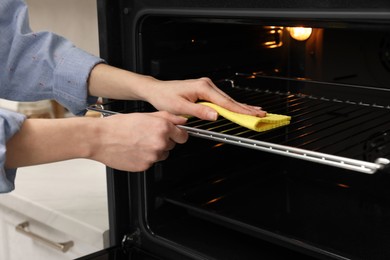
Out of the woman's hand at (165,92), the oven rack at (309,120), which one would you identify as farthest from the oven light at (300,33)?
the woman's hand at (165,92)

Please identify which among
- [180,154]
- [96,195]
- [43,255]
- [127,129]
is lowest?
[43,255]

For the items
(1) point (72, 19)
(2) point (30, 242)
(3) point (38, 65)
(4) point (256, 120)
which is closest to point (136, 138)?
(4) point (256, 120)

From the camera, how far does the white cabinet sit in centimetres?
128

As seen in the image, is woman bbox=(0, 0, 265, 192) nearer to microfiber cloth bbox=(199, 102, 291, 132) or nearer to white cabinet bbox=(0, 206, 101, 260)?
microfiber cloth bbox=(199, 102, 291, 132)

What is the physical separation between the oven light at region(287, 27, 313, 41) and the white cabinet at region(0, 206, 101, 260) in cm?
66

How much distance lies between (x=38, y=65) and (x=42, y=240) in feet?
1.52

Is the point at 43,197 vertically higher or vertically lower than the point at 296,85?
lower

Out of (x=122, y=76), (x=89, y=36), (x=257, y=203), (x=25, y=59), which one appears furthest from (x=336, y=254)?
(x=89, y=36)

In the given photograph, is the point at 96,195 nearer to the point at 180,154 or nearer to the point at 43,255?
the point at 43,255

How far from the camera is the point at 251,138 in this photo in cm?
91

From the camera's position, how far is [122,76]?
39.6 inches

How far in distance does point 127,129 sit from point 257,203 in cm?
44

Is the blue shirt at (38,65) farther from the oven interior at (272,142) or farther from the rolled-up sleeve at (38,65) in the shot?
the oven interior at (272,142)

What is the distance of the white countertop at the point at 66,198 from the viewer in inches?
49.3
